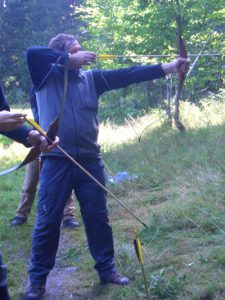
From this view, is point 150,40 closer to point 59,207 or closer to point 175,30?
point 175,30

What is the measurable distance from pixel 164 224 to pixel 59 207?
1.55 m

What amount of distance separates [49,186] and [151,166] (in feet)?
12.7

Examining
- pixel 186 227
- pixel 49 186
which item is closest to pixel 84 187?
pixel 49 186

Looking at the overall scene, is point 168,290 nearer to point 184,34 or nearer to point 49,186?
point 49,186

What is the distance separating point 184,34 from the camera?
29.8ft

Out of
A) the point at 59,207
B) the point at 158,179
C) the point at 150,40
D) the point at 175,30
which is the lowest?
the point at 158,179

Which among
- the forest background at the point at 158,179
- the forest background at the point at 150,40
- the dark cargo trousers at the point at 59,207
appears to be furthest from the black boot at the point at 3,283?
the forest background at the point at 150,40

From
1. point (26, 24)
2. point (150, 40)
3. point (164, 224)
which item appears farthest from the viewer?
point (26, 24)

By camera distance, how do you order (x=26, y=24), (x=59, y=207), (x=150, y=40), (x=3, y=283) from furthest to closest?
1. (x=26, y=24)
2. (x=150, y=40)
3. (x=59, y=207)
4. (x=3, y=283)

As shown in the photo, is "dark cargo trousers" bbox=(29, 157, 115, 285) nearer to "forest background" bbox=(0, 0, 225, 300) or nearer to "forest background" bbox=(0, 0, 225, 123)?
"forest background" bbox=(0, 0, 225, 300)

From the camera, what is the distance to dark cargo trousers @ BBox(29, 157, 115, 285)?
368 cm

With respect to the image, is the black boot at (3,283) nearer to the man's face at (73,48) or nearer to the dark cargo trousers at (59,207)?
the dark cargo trousers at (59,207)

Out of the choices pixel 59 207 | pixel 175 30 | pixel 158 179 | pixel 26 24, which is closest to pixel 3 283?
pixel 59 207

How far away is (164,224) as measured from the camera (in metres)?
4.89
